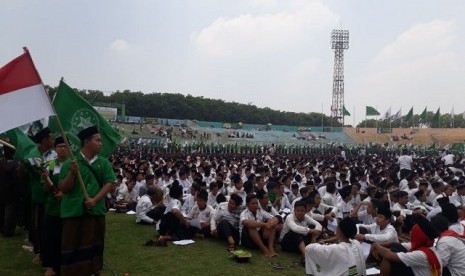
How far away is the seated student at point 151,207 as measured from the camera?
26.5ft

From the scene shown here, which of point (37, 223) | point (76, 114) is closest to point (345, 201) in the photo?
point (76, 114)

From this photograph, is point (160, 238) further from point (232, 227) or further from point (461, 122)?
point (461, 122)

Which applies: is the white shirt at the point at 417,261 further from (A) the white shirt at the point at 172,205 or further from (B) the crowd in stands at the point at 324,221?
(A) the white shirt at the point at 172,205

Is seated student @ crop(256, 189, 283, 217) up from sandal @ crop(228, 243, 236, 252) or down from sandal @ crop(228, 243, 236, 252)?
up

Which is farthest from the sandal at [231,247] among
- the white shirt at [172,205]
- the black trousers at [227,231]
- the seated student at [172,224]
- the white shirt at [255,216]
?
the white shirt at [172,205]

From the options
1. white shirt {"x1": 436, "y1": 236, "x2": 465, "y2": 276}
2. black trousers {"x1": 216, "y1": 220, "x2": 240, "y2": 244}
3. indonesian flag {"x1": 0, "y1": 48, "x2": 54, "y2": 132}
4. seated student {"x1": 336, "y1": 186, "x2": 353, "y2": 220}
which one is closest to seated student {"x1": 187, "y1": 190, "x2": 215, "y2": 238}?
black trousers {"x1": 216, "y1": 220, "x2": 240, "y2": 244}

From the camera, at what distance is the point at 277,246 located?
7238 millimetres

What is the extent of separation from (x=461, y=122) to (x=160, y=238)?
78237mm

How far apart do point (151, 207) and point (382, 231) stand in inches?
178

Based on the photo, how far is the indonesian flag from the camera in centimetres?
420

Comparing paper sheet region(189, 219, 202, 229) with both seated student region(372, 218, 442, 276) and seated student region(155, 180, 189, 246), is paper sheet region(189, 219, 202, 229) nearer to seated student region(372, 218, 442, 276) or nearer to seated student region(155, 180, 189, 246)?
seated student region(155, 180, 189, 246)

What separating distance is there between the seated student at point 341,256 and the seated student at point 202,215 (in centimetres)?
350

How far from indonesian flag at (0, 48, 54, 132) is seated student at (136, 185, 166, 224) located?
13.2 feet

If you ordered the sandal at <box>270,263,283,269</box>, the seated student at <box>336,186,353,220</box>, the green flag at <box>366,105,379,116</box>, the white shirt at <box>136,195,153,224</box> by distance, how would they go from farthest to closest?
the green flag at <box>366,105,379,116</box>
the white shirt at <box>136,195,153,224</box>
the seated student at <box>336,186,353,220</box>
the sandal at <box>270,263,283,269</box>
